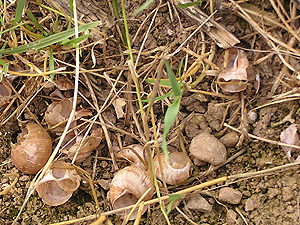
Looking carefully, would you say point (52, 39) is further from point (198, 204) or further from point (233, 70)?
point (198, 204)

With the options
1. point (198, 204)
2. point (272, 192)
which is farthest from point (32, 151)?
point (272, 192)

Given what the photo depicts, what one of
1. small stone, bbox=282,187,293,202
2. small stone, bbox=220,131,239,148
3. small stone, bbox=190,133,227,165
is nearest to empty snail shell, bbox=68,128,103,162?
small stone, bbox=190,133,227,165

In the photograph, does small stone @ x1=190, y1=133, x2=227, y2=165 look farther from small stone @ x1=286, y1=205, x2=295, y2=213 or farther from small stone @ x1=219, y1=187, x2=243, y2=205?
small stone @ x1=286, y1=205, x2=295, y2=213

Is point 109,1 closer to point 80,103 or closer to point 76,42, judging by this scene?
point 76,42

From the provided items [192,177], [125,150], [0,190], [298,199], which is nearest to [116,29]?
[125,150]

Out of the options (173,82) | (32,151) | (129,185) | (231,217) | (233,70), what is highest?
(173,82)
